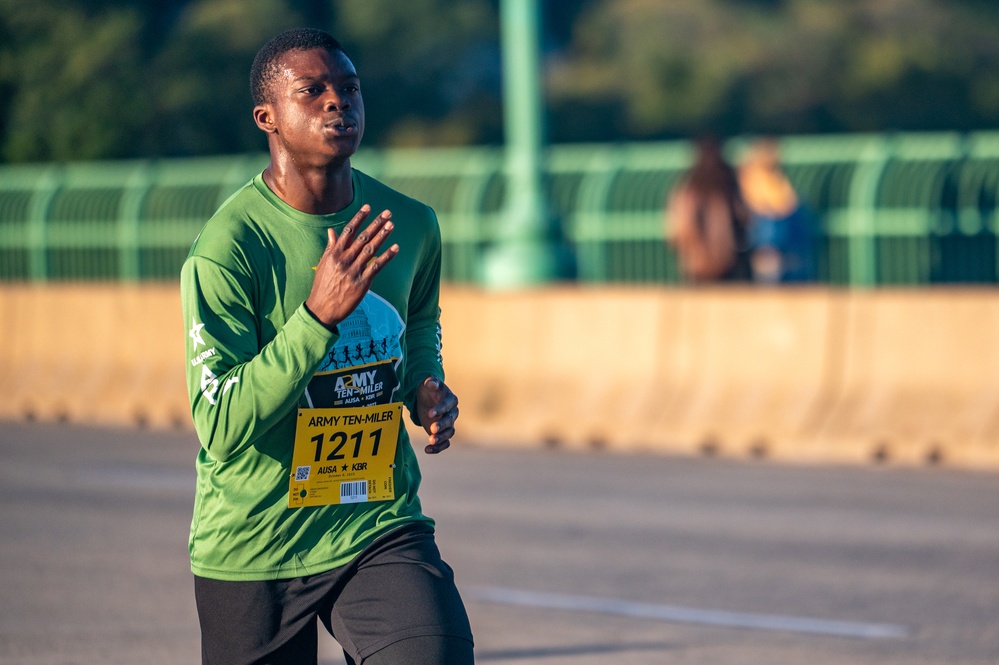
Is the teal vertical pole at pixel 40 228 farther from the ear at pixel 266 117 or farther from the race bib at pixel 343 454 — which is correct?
the race bib at pixel 343 454

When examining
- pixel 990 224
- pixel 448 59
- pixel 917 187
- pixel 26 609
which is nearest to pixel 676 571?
pixel 26 609

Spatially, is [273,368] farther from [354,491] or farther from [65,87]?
[65,87]

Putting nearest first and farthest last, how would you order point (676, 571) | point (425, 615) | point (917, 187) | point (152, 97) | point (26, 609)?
point (425, 615)
point (26, 609)
point (676, 571)
point (917, 187)
point (152, 97)

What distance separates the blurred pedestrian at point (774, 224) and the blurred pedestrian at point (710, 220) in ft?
1.54

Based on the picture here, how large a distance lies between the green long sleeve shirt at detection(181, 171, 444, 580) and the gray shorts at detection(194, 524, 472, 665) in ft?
0.13

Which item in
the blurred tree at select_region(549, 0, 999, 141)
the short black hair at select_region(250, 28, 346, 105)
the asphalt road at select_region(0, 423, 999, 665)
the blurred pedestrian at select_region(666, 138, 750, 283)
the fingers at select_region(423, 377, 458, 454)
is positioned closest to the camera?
the short black hair at select_region(250, 28, 346, 105)

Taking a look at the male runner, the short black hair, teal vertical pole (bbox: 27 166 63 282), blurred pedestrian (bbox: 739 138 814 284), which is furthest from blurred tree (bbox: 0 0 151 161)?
the male runner

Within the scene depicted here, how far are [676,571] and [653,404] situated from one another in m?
4.65

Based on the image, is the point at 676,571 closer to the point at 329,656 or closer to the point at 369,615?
the point at 329,656

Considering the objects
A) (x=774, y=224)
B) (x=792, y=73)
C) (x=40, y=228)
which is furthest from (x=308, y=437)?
(x=792, y=73)

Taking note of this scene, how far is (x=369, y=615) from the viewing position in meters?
4.03

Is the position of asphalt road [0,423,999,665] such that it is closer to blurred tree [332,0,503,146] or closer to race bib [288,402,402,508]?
race bib [288,402,402,508]

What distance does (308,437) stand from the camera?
4004 mm

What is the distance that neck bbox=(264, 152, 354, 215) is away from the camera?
13.3 feet
